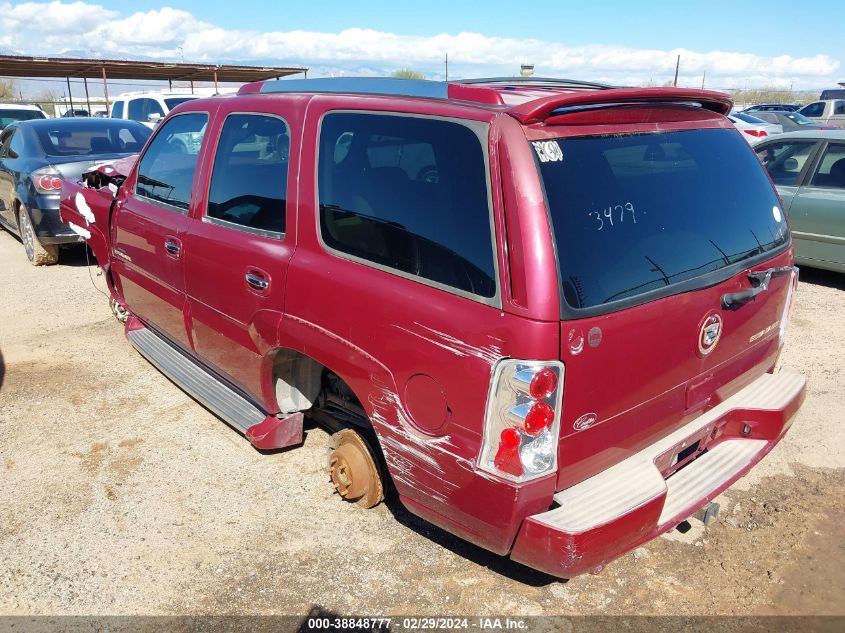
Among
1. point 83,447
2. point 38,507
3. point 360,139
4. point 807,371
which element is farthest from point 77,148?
point 807,371

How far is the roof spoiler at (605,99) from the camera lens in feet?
7.13

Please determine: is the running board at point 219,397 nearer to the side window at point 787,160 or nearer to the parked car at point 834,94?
the side window at point 787,160

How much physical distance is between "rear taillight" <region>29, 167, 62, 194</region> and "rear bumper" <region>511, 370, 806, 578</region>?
704 centimetres

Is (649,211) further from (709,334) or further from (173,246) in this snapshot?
(173,246)

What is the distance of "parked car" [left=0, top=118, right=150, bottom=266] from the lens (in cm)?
738

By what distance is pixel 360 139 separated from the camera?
8.95 ft

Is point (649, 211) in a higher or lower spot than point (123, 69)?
lower

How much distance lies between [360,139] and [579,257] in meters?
1.10

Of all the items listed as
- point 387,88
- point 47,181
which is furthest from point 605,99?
point 47,181

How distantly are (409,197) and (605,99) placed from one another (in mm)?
772

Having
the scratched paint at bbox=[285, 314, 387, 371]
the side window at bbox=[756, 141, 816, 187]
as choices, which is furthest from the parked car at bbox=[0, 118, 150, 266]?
the side window at bbox=[756, 141, 816, 187]

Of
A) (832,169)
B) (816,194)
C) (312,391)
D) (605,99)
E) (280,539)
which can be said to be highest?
(605,99)

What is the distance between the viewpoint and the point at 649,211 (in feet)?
8.00

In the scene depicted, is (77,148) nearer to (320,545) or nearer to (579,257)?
(320,545)
